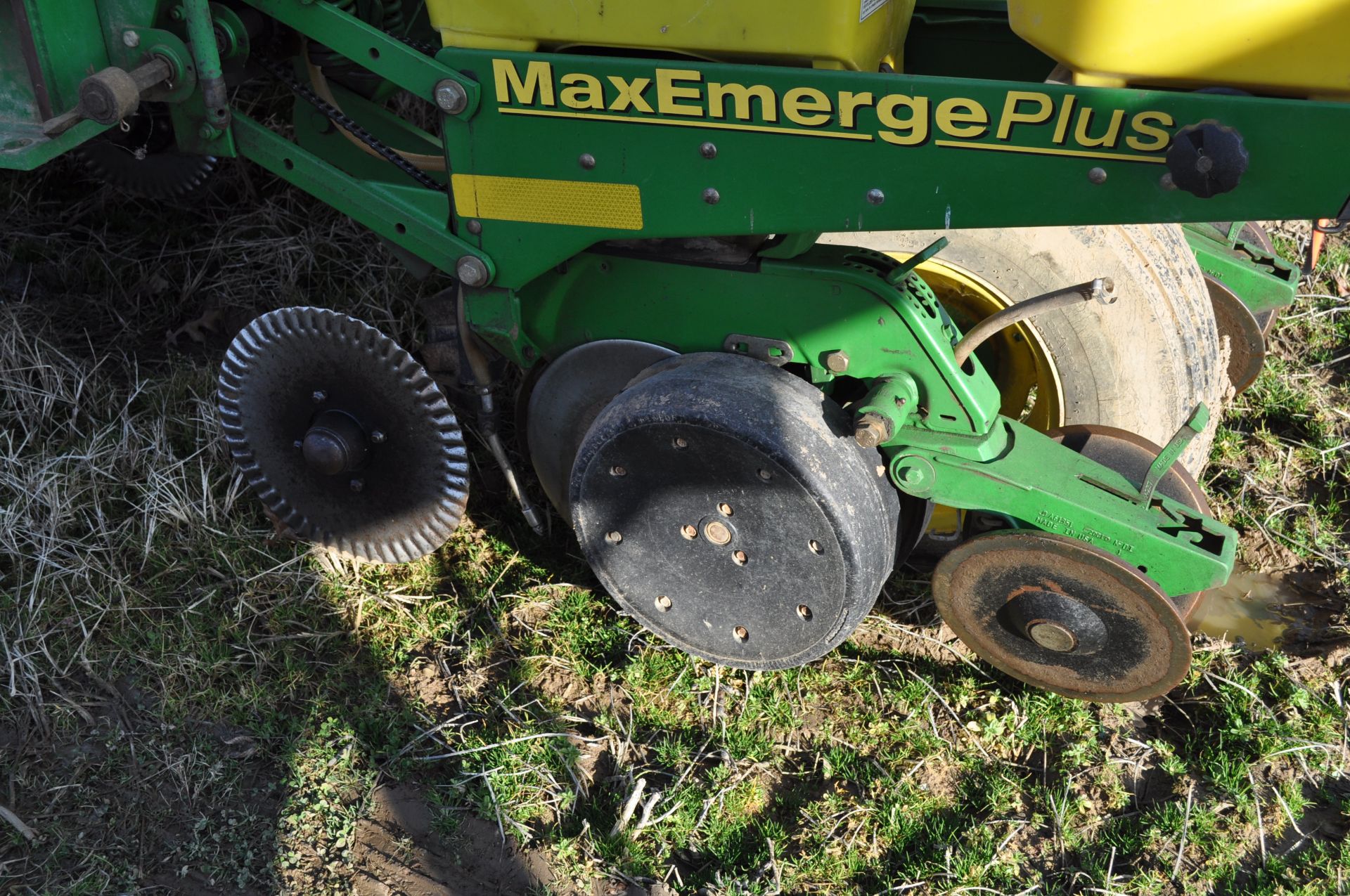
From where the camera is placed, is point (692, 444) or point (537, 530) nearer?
point (692, 444)

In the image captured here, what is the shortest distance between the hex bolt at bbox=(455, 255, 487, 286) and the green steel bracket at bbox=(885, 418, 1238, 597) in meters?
1.05

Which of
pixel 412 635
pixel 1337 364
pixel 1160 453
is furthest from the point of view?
pixel 1337 364

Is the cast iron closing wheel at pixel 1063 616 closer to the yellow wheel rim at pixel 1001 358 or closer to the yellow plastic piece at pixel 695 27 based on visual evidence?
the yellow wheel rim at pixel 1001 358

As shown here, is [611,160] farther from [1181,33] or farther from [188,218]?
[188,218]

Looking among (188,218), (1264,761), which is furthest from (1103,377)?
(188,218)

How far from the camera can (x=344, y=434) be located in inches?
113

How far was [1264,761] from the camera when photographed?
9.52ft

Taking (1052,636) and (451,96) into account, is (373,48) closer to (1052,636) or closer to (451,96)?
(451,96)

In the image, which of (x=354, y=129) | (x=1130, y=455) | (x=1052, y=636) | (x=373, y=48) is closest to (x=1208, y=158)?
(x=1130, y=455)

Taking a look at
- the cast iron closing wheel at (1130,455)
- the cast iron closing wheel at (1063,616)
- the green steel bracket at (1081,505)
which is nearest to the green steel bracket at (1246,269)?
the cast iron closing wheel at (1130,455)

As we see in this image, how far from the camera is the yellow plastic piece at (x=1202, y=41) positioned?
1914 millimetres

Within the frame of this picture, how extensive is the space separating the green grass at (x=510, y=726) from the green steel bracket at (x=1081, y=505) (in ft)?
2.16

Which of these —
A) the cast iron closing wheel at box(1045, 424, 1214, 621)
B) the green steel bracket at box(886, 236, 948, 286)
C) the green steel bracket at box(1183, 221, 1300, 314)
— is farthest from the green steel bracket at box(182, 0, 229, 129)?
the green steel bracket at box(1183, 221, 1300, 314)

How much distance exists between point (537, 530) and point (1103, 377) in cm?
164
